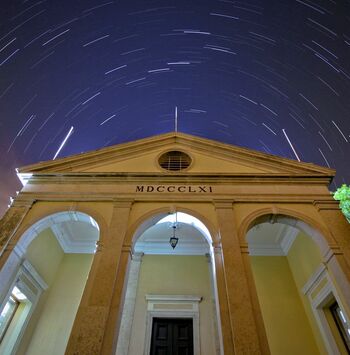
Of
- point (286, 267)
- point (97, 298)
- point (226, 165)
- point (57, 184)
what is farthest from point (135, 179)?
point (286, 267)

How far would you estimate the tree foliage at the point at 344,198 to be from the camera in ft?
27.6

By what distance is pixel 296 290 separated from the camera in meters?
9.71

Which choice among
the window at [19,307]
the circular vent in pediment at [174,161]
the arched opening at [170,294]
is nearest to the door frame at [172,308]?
the arched opening at [170,294]

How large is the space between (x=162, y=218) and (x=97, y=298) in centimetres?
281

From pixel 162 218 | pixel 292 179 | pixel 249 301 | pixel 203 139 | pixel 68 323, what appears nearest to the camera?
pixel 249 301

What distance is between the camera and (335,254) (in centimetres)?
663

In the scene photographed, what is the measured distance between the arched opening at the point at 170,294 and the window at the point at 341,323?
12.1 feet

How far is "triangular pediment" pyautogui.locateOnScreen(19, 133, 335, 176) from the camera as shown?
29.8ft

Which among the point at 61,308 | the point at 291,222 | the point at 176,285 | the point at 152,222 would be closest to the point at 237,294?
the point at 291,222

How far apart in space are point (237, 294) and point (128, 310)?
Result: 16.4ft

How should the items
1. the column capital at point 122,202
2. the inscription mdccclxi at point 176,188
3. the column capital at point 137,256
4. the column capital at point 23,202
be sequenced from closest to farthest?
the column capital at point 122,202 → the column capital at point 23,202 → the inscription mdccclxi at point 176,188 → the column capital at point 137,256

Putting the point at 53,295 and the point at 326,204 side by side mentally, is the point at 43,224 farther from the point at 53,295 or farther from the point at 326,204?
the point at 326,204

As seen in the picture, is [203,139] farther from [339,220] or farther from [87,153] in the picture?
[339,220]

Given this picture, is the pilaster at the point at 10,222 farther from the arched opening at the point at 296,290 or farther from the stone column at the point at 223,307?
the arched opening at the point at 296,290
